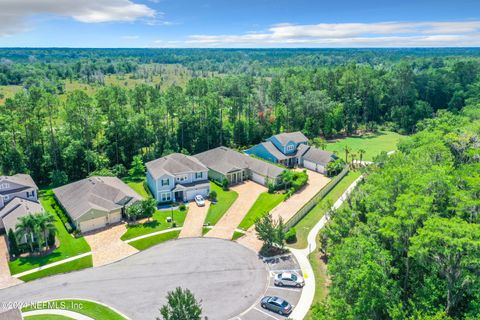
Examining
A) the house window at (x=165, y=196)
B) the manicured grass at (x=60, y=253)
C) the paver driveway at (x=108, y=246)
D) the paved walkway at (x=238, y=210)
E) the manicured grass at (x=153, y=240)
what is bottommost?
the paved walkway at (x=238, y=210)

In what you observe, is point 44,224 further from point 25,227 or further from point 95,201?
point 95,201

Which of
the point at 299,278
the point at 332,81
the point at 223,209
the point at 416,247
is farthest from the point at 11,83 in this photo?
the point at 416,247

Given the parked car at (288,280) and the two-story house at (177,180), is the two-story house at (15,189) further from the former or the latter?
the parked car at (288,280)

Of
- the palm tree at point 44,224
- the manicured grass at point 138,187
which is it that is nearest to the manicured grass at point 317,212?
the manicured grass at point 138,187

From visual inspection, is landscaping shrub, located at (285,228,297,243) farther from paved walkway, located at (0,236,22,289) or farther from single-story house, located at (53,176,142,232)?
paved walkway, located at (0,236,22,289)

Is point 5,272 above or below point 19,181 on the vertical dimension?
below

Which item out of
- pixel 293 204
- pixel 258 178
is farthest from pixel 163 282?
pixel 258 178
